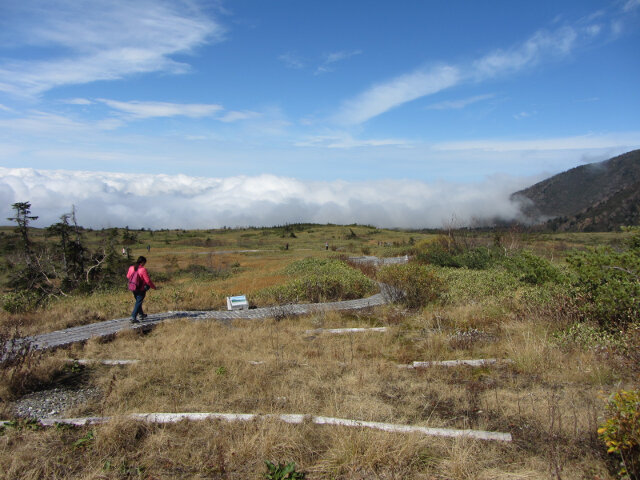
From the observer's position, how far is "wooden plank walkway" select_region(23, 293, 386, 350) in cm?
915

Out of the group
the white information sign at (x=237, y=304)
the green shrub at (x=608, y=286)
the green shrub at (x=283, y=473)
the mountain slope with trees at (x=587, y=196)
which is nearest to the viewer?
the green shrub at (x=283, y=473)

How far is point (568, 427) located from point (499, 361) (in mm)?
2580

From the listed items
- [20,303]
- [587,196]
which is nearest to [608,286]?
[20,303]

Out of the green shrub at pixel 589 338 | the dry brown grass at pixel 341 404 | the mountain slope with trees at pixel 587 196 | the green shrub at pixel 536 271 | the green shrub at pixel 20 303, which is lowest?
the dry brown grass at pixel 341 404

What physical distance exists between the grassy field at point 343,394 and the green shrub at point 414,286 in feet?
4.98

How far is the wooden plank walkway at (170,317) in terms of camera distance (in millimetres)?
9150

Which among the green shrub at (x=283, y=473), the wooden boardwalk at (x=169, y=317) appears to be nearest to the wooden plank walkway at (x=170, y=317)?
the wooden boardwalk at (x=169, y=317)

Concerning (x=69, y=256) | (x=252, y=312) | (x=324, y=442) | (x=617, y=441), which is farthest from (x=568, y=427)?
(x=69, y=256)

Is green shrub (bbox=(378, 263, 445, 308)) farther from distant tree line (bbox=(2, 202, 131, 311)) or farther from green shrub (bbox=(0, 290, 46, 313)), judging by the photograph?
distant tree line (bbox=(2, 202, 131, 311))

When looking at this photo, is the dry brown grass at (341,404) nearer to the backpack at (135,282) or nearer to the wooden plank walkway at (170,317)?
the wooden plank walkway at (170,317)

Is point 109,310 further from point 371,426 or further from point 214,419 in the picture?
point 371,426

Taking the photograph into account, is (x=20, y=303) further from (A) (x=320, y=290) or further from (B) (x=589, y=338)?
(B) (x=589, y=338)

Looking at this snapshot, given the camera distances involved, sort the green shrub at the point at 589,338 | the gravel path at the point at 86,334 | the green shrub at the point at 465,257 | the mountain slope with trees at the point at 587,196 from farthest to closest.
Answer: the mountain slope with trees at the point at 587,196 < the green shrub at the point at 465,257 < the green shrub at the point at 589,338 < the gravel path at the point at 86,334

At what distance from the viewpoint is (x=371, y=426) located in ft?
14.6
